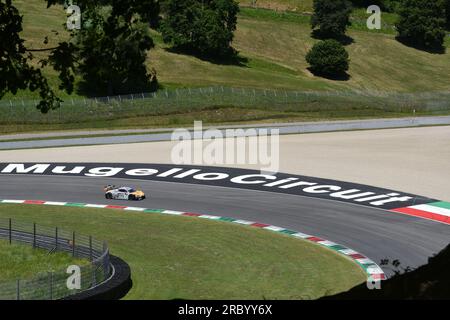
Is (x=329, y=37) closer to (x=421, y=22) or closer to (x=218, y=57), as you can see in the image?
(x=421, y=22)

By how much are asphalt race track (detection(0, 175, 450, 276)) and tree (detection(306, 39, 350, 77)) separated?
266 feet

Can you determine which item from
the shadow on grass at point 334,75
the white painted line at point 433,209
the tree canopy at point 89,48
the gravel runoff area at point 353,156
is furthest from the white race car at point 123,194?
the shadow on grass at point 334,75

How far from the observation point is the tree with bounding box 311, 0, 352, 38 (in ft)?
440

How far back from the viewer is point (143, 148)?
61.8 meters

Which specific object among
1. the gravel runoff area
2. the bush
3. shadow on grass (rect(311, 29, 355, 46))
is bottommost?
the gravel runoff area

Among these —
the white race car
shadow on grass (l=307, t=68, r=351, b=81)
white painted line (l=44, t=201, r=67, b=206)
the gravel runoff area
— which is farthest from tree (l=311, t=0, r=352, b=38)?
white painted line (l=44, t=201, r=67, b=206)

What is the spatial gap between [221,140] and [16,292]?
4752cm

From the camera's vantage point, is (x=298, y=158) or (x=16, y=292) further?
(x=298, y=158)

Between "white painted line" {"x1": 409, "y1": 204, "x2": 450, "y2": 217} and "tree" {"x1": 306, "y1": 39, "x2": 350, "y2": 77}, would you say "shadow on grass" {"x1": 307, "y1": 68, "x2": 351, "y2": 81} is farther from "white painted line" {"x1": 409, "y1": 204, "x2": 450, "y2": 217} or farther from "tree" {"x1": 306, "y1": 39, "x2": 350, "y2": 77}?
"white painted line" {"x1": 409, "y1": 204, "x2": 450, "y2": 217}

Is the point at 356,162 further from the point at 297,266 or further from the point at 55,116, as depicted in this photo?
the point at 55,116

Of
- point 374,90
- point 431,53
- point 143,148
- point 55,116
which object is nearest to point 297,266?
point 143,148

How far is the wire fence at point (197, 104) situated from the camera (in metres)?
77.8

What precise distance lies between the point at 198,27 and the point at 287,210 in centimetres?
8200

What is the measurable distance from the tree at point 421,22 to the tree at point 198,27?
38271 millimetres
